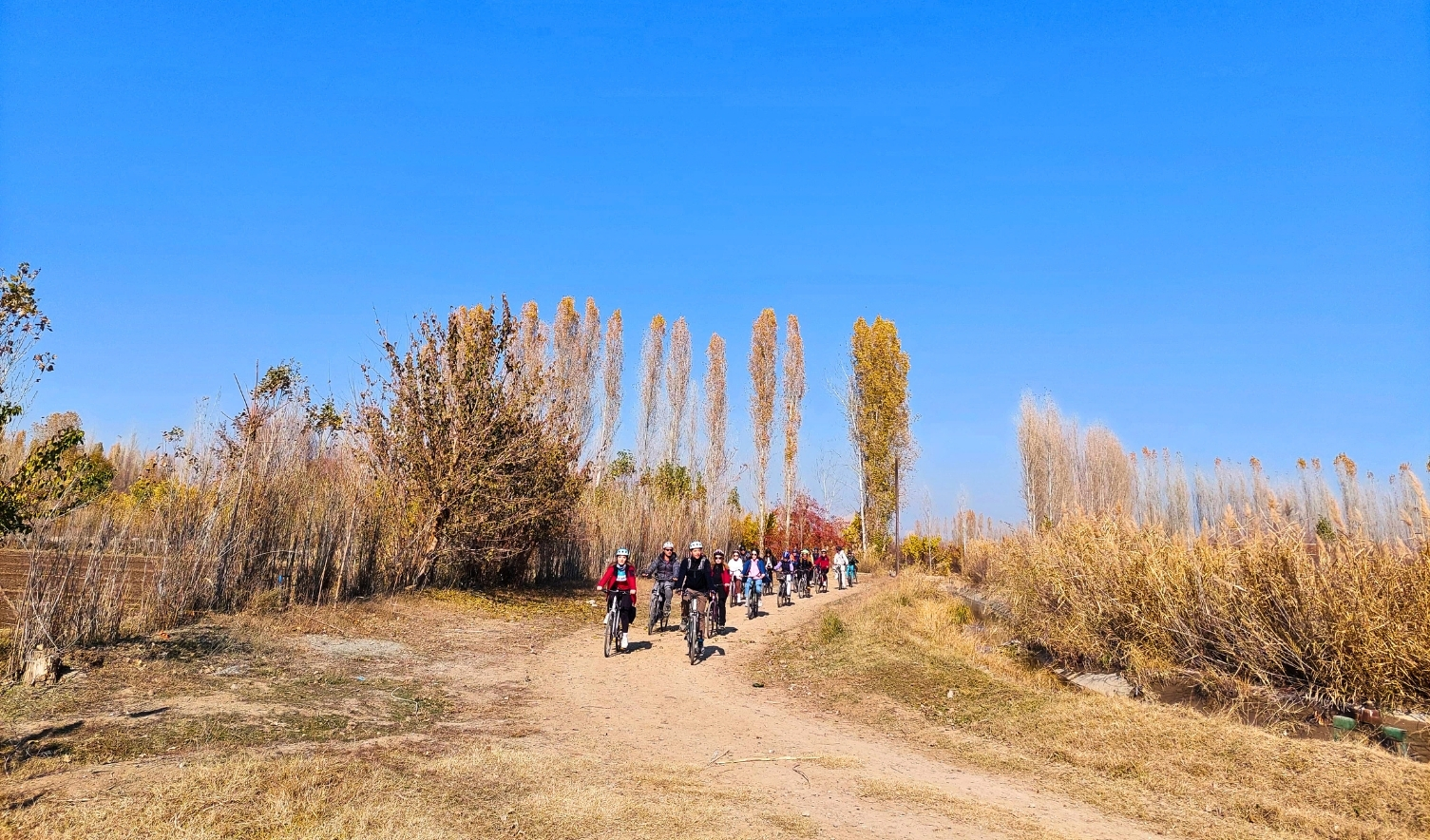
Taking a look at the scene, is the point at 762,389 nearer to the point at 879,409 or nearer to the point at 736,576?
the point at 879,409

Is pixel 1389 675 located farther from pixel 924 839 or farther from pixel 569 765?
pixel 569 765

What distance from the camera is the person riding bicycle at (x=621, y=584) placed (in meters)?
13.0

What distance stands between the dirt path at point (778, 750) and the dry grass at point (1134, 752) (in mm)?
627

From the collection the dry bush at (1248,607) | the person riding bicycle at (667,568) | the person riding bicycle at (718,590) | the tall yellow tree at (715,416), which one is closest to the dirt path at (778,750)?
the person riding bicycle at (667,568)

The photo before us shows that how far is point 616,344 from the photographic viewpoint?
44750mm

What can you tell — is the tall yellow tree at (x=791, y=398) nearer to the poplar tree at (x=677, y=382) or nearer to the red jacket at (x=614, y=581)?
the poplar tree at (x=677, y=382)

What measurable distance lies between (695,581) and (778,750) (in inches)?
233

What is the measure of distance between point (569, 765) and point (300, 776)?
2.14 meters

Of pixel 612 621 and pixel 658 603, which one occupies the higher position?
pixel 658 603

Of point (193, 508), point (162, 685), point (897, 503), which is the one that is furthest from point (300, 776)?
point (897, 503)

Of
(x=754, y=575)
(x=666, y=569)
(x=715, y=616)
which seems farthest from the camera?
(x=754, y=575)

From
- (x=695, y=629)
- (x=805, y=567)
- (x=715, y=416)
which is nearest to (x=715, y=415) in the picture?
(x=715, y=416)

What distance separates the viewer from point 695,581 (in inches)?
548

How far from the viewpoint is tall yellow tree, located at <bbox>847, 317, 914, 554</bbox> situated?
43.6 metres
